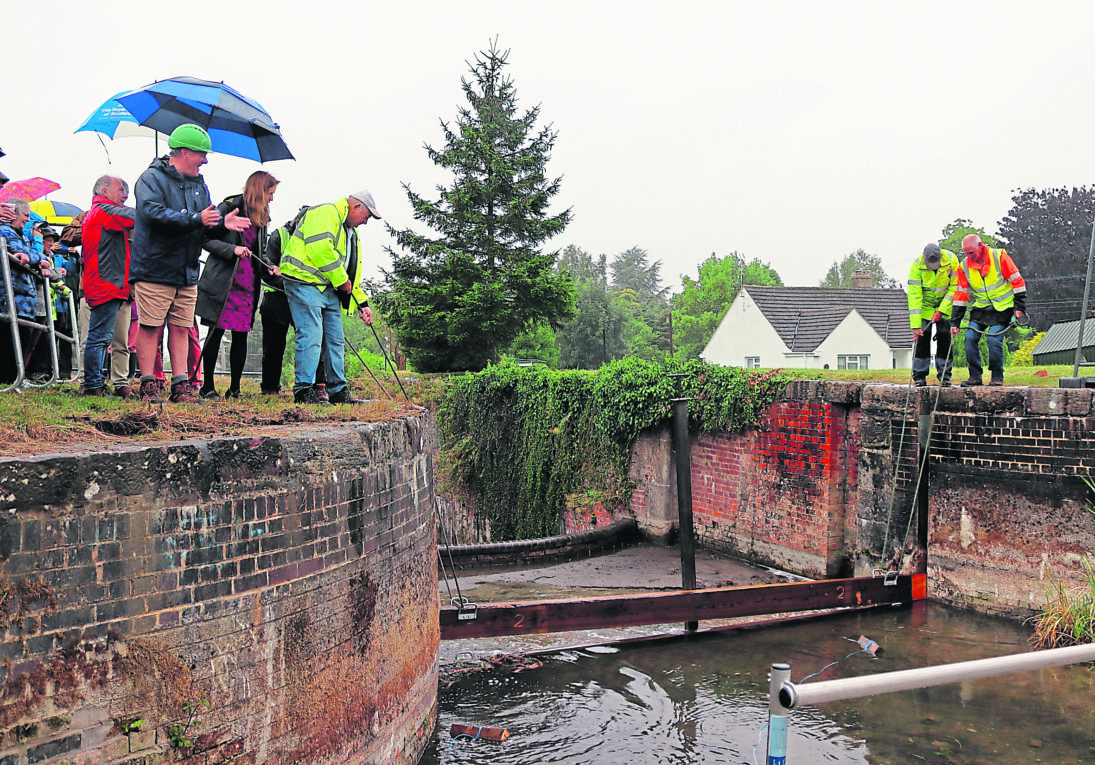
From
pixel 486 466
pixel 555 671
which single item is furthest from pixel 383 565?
pixel 486 466

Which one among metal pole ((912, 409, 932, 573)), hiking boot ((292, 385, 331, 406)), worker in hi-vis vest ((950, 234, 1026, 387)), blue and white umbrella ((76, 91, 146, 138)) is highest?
blue and white umbrella ((76, 91, 146, 138))

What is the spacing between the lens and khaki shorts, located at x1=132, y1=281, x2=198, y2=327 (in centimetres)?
511

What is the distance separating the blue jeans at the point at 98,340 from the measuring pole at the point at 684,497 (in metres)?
5.03

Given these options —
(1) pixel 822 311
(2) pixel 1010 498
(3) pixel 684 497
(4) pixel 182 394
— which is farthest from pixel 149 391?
(1) pixel 822 311

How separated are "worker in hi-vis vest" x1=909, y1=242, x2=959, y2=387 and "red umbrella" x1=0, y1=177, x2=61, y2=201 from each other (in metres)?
8.75

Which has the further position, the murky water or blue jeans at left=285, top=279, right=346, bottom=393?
Answer: blue jeans at left=285, top=279, right=346, bottom=393

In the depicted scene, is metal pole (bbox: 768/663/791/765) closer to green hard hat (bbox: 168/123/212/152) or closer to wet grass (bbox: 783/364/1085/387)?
green hard hat (bbox: 168/123/212/152)

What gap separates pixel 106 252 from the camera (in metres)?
5.66

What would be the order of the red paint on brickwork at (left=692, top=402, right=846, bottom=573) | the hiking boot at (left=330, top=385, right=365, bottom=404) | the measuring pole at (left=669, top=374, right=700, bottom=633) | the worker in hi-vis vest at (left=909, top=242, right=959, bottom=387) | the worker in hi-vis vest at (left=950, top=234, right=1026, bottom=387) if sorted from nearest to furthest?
the hiking boot at (left=330, top=385, right=365, bottom=404)
the measuring pole at (left=669, top=374, right=700, bottom=633)
the worker in hi-vis vest at (left=950, top=234, right=1026, bottom=387)
the worker in hi-vis vest at (left=909, top=242, right=959, bottom=387)
the red paint on brickwork at (left=692, top=402, right=846, bottom=573)

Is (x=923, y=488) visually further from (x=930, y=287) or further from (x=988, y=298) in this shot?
(x=930, y=287)

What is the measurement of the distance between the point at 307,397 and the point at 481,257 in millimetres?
23062

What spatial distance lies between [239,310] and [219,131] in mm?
2056

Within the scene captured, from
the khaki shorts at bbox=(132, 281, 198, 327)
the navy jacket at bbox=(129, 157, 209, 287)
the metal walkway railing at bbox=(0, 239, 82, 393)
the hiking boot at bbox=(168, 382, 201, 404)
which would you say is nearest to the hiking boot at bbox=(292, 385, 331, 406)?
the hiking boot at bbox=(168, 382, 201, 404)

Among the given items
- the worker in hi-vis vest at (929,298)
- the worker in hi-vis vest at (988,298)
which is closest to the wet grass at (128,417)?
the worker in hi-vis vest at (929,298)
